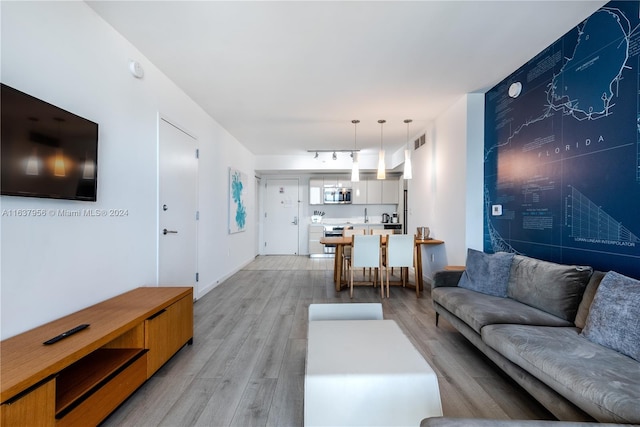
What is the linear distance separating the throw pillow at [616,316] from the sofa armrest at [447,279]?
1.19 meters

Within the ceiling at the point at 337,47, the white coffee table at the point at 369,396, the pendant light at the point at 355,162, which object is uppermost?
the ceiling at the point at 337,47

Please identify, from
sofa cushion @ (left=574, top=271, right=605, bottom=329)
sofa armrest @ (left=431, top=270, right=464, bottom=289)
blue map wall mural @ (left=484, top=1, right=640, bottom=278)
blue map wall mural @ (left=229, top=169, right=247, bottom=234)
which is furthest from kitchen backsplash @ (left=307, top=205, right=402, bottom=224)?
sofa cushion @ (left=574, top=271, right=605, bottom=329)

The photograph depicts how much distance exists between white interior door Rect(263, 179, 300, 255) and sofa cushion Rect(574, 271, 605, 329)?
635cm

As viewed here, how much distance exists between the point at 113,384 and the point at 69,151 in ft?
4.61

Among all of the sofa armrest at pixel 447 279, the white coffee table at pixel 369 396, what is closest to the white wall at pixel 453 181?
the sofa armrest at pixel 447 279

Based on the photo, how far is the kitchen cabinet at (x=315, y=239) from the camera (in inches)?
289

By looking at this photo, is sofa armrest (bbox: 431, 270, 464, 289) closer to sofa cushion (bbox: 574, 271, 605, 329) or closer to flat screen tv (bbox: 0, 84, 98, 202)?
sofa cushion (bbox: 574, 271, 605, 329)

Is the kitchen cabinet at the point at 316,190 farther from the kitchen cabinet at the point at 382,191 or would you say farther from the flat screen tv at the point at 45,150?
the flat screen tv at the point at 45,150

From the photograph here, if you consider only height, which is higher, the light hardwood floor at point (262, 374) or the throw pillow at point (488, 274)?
the throw pillow at point (488, 274)

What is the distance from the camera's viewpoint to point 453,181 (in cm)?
376

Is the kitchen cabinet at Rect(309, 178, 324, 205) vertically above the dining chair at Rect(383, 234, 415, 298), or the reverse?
the kitchen cabinet at Rect(309, 178, 324, 205)

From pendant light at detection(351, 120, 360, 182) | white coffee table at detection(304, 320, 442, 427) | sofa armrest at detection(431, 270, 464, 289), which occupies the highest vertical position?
pendant light at detection(351, 120, 360, 182)

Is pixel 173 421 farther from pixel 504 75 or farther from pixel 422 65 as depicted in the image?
pixel 504 75

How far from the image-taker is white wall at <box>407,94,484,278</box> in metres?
3.43
